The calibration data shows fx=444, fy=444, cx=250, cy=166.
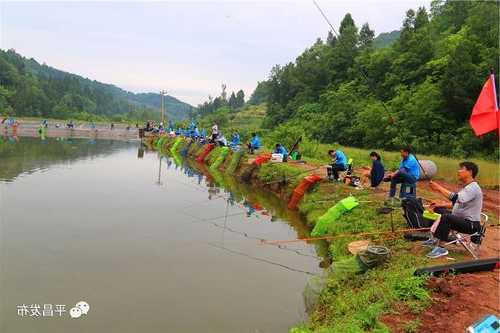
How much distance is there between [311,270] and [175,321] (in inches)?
146

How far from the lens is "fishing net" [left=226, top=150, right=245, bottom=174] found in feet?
78.8

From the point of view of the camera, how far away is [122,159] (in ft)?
97.8

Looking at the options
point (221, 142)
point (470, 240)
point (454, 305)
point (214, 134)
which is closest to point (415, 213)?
point (470, 240)

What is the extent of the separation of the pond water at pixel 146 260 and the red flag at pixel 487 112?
4.24m

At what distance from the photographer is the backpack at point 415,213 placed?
8812mm

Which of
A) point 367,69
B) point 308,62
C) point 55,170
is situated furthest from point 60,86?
point 55,170

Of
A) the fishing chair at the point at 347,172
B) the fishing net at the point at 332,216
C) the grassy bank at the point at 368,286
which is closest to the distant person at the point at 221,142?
the fishing chair at the point at 347,172

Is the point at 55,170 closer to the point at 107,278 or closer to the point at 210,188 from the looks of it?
the point at 210,188

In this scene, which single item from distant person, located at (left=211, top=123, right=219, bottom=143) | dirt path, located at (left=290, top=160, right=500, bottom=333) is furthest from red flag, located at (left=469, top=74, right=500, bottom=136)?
distant person, located at (left=211, top=123, right=219, bottom=143)

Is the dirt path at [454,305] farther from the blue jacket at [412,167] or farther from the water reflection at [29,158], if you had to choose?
the water reflection at [29,158]

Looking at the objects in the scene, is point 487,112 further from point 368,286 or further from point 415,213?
point 368,286

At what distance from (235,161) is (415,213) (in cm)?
1576

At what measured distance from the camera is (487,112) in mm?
6941

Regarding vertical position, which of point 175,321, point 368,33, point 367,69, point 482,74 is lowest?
point 175,321
